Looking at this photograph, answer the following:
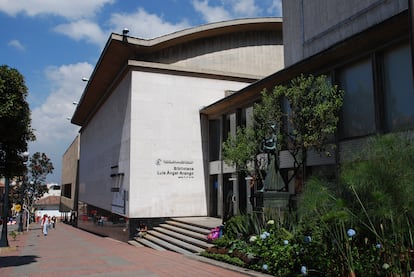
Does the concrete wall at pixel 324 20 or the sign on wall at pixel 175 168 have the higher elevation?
the concrete wall at pixel 324 20

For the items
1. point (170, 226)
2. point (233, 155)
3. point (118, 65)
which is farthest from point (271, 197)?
point (118, 65)

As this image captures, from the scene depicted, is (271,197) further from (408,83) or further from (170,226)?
(170,226)

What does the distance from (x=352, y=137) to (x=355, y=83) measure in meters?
1.71

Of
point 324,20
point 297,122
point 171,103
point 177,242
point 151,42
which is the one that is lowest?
point 177,242

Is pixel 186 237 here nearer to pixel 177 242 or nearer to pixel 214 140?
pixel 177 242

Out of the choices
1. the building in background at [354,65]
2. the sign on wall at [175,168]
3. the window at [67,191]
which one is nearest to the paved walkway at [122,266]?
the building in background at [354,65]

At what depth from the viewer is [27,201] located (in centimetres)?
6266

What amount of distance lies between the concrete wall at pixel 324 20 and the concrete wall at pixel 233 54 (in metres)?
7.10

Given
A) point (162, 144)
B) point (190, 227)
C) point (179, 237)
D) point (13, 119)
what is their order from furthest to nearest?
point (162, 144)
point (190, 227)
point (179, 237)
point (13, 119)

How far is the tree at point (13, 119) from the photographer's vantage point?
40.2 ft

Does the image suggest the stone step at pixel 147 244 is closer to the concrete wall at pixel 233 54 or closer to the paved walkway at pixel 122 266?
the paved walkway at pixel 122 266

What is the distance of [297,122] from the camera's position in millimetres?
12945

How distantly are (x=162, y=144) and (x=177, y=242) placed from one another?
23.4ft

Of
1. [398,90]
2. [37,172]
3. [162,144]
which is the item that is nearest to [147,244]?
[162,144]
